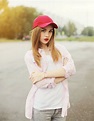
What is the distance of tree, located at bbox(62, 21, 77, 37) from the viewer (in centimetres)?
248

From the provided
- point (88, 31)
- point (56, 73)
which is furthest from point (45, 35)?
point (88, 31)

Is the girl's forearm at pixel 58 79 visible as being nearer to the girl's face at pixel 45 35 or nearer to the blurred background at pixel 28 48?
the girl's face at pixel 45 35

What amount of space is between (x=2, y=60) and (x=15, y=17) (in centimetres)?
38

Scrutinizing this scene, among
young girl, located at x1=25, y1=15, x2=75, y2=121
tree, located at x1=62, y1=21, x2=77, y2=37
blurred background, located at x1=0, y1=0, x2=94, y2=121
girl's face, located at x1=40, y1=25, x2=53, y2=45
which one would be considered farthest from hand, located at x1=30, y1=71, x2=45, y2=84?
tree, located at x1=62, y1=21, x2=77, y2=37

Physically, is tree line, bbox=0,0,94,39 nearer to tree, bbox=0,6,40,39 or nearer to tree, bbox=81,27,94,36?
tree, bbox=0,6,40,39

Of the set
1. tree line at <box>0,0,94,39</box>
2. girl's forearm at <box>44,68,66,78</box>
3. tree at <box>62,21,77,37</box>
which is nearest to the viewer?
girl's forearm at <box>44,68,66,78</box>

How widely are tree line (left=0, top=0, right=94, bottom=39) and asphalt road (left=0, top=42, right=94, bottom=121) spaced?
0.31 feet

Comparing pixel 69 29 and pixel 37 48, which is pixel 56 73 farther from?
pixel 69 29

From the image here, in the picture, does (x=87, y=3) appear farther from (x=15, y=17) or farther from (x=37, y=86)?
(x=37, y=86)

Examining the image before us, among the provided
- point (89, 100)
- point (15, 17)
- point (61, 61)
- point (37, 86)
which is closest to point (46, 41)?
point (61, 61)

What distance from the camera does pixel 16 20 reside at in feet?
7.88

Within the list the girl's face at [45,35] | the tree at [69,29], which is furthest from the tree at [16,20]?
the girl's face at [45,35]

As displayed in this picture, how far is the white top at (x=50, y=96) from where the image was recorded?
4.78 feet

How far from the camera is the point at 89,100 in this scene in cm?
247
